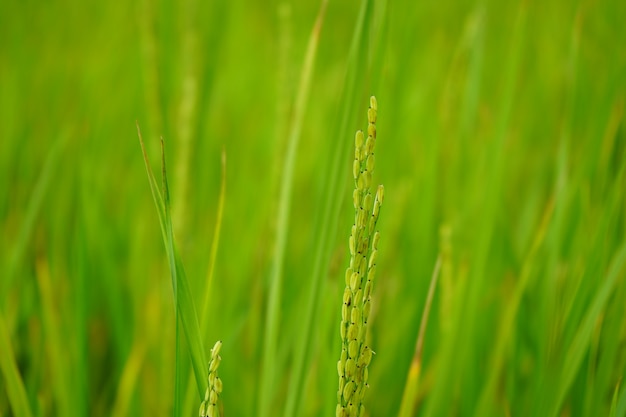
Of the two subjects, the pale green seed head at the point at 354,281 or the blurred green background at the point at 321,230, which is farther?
the blurred green background at the point at 321,230

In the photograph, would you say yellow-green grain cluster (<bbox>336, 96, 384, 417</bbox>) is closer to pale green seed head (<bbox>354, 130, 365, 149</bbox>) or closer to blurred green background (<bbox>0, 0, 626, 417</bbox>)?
pale green seed head (<bbox>354, 130, 365, 149</bbox>)

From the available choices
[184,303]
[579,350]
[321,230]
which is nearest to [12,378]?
[184,303]

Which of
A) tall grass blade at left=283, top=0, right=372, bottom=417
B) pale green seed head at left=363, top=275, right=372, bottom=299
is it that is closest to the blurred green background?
tall grass blade at left=283, top=0, right=372, bottom=417

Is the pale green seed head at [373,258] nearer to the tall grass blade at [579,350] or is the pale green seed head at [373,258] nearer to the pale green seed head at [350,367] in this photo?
the pale green seed head at [350,367]

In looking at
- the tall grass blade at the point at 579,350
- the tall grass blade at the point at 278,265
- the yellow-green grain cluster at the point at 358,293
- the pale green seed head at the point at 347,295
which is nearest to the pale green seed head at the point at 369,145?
the yellow-green grain cluster at the point at 358,293

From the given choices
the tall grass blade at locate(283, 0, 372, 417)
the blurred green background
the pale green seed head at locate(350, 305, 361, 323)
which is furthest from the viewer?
the blurred green background

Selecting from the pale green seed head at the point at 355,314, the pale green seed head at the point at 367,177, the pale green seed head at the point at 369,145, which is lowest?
the pale green seed head at the point at 355,314

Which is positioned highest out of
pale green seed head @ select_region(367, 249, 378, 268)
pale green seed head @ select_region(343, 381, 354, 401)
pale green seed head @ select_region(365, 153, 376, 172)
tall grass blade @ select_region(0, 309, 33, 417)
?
pale green seed head @ select_region(365, 153, 376, 172)
